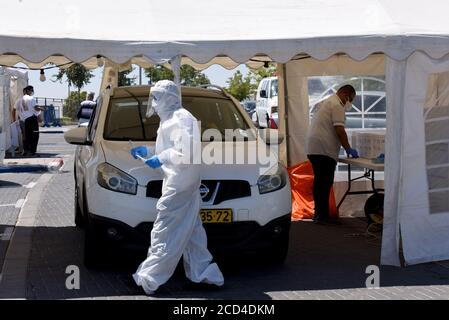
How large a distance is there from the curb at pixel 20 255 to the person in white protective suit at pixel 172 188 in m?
1.22

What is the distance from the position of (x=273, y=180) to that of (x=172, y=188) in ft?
4.67

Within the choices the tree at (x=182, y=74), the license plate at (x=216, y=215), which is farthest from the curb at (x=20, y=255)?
the tree at (x=182, y=74)

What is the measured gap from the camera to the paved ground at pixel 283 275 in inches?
279

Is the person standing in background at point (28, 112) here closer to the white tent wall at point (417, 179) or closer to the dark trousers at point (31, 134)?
the dark trousers at point (31, 134)

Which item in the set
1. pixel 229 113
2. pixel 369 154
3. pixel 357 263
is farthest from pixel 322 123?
pixel 357 263

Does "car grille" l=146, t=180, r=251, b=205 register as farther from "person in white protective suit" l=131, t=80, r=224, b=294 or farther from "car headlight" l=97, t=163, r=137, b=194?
"person in white protective suit" l=131, t=80, r=224, b=294

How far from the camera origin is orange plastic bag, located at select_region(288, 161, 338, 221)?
11.1 metres

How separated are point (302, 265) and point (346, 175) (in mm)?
3807

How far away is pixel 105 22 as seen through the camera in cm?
764

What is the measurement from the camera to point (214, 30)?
762 centimetres

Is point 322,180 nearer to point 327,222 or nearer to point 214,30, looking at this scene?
point 327,222

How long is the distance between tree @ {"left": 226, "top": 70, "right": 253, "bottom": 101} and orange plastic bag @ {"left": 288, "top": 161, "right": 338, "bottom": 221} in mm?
45403

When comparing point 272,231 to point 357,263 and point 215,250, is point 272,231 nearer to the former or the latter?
point 215,250

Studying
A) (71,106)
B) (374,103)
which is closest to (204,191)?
(374,103)
